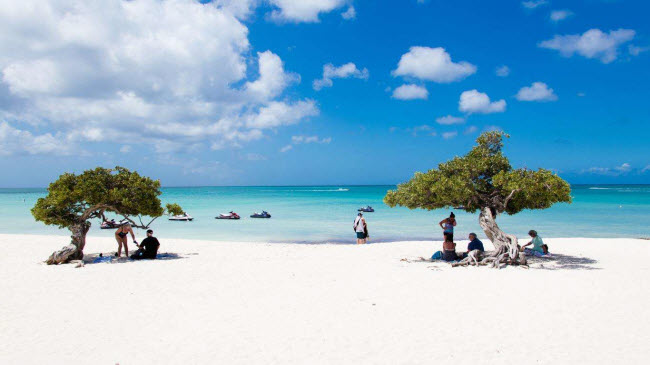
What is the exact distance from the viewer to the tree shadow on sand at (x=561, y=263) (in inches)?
542

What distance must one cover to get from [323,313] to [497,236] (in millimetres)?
8588

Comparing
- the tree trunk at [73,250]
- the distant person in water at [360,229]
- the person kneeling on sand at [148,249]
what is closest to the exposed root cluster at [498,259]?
the distant person in water at [360,229]

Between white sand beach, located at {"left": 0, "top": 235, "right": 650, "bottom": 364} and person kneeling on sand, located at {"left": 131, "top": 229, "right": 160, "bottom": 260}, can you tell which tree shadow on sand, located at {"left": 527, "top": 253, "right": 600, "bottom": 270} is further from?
person kneeling on sand, located at {"left": 131, "top": 229, "right": 160, "bottom": 260}

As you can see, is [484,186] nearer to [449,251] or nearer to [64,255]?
[449,251]

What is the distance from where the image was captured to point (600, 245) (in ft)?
63.9

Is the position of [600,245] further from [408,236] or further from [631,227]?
[631,227]

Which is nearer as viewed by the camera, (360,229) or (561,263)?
(561,263)

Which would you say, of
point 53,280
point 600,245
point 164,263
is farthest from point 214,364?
point 600,245

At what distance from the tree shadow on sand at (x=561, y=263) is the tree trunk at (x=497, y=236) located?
0.88 m

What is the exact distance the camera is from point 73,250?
46.7 ft

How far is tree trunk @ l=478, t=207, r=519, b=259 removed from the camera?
13.9 metres

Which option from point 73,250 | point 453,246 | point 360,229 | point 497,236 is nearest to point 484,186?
point 497,236

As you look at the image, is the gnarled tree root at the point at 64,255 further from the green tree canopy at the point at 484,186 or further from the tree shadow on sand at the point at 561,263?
the tree shadow on sand at the point at 561,263

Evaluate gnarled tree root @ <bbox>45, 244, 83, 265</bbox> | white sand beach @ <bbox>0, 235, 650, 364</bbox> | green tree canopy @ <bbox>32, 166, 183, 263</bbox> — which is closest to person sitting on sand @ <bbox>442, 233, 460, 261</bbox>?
white sand beach @ <bbox>0, 235, 650, 364</bbox>
